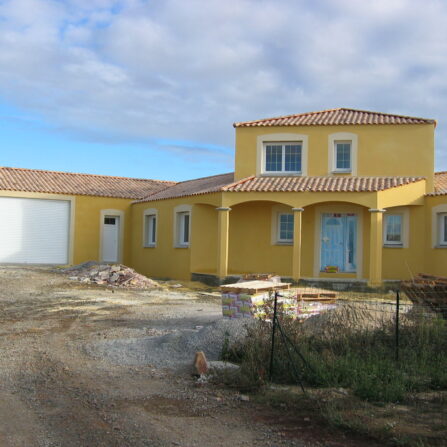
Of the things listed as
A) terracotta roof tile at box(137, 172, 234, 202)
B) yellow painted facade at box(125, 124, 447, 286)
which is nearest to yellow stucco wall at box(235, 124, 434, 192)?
yellow painted facade at box(125, 124, 447, 286)

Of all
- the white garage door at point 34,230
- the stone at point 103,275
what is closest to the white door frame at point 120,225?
the white garage door at point 34,230

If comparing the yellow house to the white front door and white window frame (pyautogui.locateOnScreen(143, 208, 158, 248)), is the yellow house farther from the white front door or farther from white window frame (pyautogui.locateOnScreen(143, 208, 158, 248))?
the white front door

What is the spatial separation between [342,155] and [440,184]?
385 centimetres

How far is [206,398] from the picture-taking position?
6727 mm

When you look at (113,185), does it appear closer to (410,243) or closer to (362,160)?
(362,160)

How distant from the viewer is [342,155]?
2041cm

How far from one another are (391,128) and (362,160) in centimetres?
145

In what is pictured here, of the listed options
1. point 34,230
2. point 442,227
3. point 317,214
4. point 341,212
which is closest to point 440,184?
point 442,227

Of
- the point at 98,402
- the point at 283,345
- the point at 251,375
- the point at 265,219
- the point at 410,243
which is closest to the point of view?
the point at 98,402

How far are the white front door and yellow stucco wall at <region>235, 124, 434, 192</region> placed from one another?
30.7ft

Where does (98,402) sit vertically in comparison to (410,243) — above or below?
below

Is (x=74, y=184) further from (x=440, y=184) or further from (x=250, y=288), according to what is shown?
(x=250, y=288)

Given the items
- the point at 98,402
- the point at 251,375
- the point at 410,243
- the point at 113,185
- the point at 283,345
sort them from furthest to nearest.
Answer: the point at 113,185 < the point at 410,243 < the point at 283,345 < the point at 251,375 < the point at 98,402

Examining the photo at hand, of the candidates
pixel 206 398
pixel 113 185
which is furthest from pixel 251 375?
pixel 113 185
